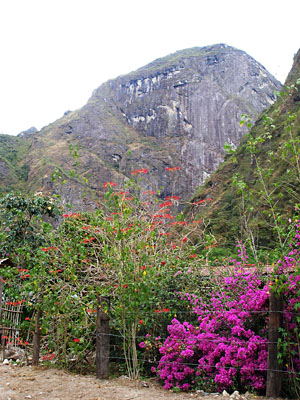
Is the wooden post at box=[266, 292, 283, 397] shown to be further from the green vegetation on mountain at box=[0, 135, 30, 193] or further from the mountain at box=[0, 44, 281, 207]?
the mountain at box=[0, 44, 281, 207]

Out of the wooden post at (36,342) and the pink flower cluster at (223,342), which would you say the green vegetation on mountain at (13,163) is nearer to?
the wooden post at (36,342)

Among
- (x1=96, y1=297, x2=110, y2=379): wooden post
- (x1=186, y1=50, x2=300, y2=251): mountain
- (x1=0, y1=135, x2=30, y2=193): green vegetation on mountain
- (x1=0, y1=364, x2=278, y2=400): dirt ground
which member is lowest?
(x1=0, y1=364, x2=278, y2=400): dirt ground

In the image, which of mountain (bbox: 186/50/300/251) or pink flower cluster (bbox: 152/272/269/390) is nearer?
pink flower cluster (bbox: 152/272/269/390)

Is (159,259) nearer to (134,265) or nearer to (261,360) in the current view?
(134,265)

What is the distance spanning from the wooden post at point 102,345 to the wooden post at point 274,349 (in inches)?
87.8

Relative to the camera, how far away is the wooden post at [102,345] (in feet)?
17.1

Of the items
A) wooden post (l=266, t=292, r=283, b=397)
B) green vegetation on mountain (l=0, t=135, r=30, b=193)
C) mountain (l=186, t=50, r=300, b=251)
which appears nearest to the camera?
wooden post (l=266, t=292, r=283, b=397)

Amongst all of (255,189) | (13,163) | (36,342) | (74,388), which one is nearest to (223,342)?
(74,388)

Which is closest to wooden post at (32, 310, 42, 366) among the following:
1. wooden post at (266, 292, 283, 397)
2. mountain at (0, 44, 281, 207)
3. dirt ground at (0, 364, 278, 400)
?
dirt ground at (0, 364, 278, 400)

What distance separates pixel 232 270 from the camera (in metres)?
5.65

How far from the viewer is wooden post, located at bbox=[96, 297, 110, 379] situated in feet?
17.1

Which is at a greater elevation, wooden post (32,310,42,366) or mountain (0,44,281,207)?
mountain (0,44,281,207)

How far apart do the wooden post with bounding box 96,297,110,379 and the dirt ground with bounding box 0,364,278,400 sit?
5.0 inches

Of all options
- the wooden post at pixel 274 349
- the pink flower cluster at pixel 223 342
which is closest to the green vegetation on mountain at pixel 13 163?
the pink flower cluster at pixel 223 342
